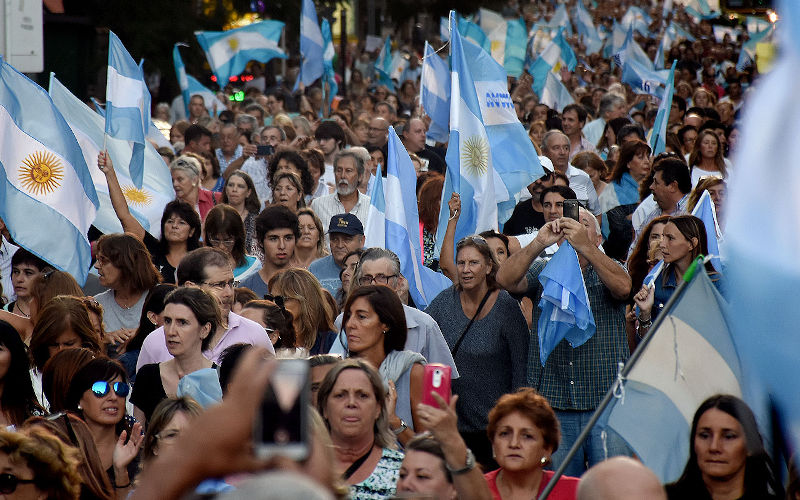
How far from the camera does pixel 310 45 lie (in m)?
17.4

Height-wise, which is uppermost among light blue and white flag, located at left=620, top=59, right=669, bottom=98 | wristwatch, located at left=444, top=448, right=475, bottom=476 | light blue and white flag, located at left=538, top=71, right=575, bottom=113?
light blue and white flag, located at left=620, top=59, right=669, bottom=98

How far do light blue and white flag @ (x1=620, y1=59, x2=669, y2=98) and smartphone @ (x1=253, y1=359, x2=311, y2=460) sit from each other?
17.6 meters

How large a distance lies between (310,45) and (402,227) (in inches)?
383

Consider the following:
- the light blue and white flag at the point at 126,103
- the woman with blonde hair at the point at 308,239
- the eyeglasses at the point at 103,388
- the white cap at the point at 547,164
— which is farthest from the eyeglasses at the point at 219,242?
the white cap at the point at 547,164

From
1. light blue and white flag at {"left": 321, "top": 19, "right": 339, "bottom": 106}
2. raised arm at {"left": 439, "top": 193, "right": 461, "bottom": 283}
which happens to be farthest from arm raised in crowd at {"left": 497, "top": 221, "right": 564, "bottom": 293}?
light blue and white flag at {"left": 321, "top": 19, "right": 339, "bottom": 106}

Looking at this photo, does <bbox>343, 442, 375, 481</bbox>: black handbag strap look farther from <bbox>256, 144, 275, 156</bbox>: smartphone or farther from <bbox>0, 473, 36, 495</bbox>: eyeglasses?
<bbox>256, 144, 275, 156</bbox>: smartphone

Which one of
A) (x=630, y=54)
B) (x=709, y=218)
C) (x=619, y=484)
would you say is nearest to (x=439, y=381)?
(x=619, y=484)

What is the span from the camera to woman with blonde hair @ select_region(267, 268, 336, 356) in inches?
265

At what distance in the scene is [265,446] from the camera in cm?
190

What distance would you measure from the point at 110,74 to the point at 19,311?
3429mm

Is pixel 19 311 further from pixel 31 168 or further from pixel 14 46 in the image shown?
pixel 14 46

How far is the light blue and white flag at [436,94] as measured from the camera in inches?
493

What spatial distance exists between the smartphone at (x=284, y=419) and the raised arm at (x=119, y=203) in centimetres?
681

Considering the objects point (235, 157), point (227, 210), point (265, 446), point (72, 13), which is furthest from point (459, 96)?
point (72, 13)
